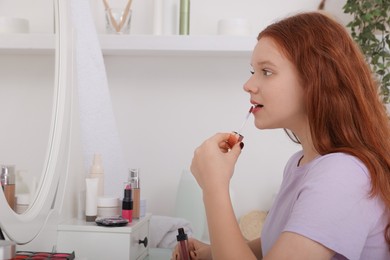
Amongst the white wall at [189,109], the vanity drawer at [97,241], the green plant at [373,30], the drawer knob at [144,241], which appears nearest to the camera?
the vanity drawer at [97,241]

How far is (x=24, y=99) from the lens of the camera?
4.13 feet

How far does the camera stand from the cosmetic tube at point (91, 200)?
1.47 m

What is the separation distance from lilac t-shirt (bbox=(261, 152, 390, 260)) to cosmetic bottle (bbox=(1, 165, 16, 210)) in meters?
0.58

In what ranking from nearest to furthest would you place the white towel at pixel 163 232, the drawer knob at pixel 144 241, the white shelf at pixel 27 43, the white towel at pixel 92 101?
the white shelf at pixel 27 43, the drawer knob at pixel 144 241, the white towel at pixel 92 101, the white towel at pixel 163 232

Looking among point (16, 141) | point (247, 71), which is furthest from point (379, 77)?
point (16, 141)

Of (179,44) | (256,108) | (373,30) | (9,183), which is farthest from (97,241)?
(373,30)

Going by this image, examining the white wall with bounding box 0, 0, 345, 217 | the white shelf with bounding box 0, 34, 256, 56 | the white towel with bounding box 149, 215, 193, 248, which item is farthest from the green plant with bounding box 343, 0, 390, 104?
the white towel with bounding box 149, 215, 193, 248

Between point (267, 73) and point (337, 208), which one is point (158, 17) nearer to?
point (267, 73)

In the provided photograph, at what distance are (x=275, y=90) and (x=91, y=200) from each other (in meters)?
0.70

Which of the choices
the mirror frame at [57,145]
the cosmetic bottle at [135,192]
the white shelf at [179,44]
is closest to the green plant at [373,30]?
the white shelf at [179,44]

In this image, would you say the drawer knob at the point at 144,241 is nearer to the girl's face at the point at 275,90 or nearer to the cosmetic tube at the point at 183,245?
the cosmetic tube at the point at 183,245

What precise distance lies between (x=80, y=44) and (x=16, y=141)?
56 centimetres

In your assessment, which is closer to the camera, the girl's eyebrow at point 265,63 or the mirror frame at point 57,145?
the girl's eyebrow at point 265,63

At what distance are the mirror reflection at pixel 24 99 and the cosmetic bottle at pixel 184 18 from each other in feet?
2.90
